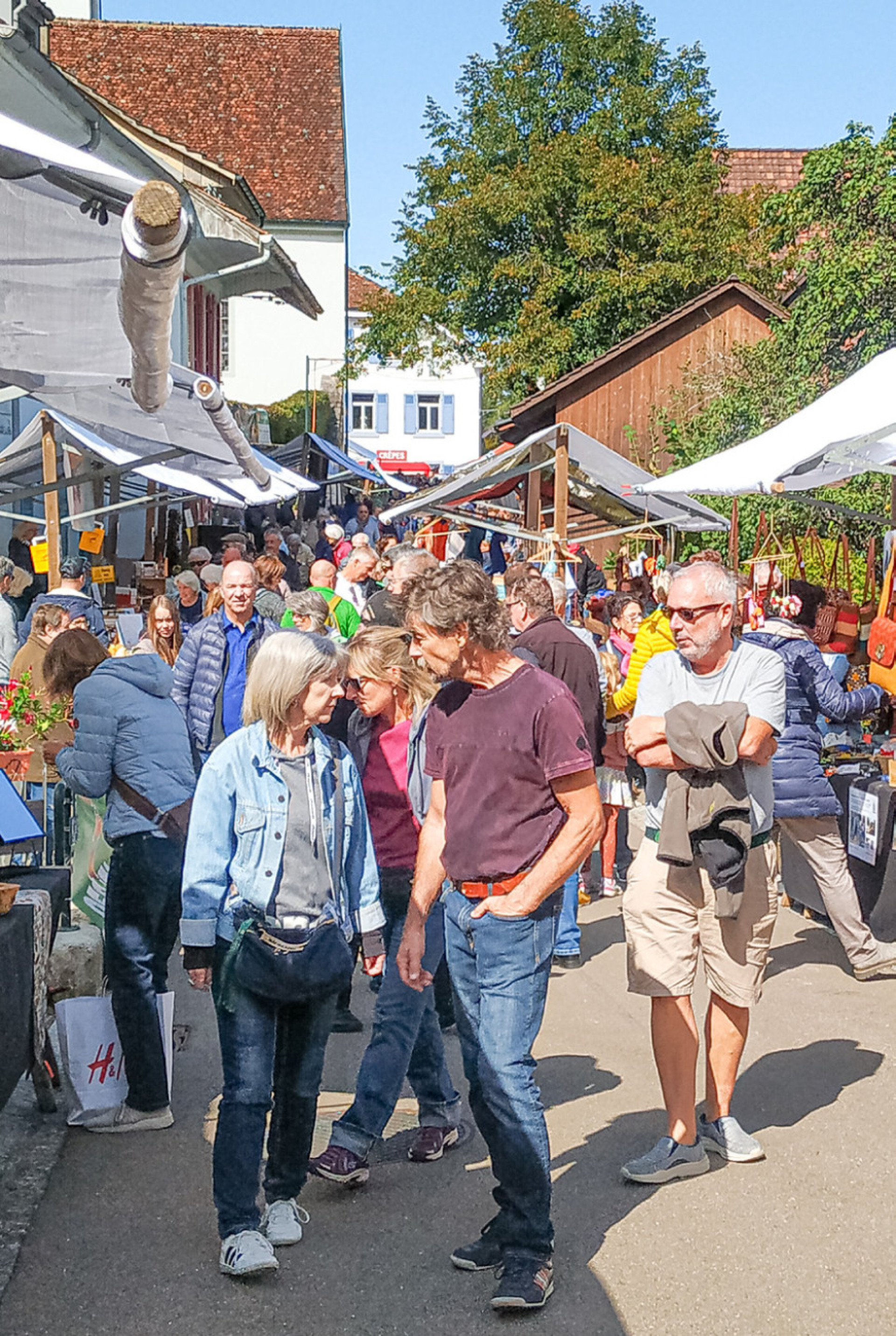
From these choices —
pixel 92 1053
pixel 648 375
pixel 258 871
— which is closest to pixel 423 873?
pixel 258 871

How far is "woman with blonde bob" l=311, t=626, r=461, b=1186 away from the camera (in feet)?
17.2

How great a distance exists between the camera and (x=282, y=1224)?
4711mm

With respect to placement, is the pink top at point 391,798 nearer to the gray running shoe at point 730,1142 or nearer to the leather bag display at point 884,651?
the gray running shoe at point 730,1142

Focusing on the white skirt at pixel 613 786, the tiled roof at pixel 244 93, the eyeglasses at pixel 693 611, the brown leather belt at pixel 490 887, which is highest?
the tiled roof at pixel 244 93

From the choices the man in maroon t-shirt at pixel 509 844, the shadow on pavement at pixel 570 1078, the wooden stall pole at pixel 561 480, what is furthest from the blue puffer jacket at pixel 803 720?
the wooden stall pole at pixel 561 480

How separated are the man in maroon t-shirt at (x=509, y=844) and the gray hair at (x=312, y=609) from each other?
387cm

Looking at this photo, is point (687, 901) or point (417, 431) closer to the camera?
point (687, 901)

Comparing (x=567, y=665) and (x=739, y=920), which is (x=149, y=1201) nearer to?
(x=739, y=920)

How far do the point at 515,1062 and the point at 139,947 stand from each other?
1803mm

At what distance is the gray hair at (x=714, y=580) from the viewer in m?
4.96

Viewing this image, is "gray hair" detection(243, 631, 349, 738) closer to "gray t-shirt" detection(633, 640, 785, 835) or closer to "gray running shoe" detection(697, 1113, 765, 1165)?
"gray t-shirt" detection(633, 640, 785, 835)

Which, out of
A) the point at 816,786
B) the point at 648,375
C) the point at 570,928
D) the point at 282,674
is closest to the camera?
the point at 282,674

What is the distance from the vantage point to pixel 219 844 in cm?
446

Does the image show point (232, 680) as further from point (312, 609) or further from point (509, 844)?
point (509, 844)
